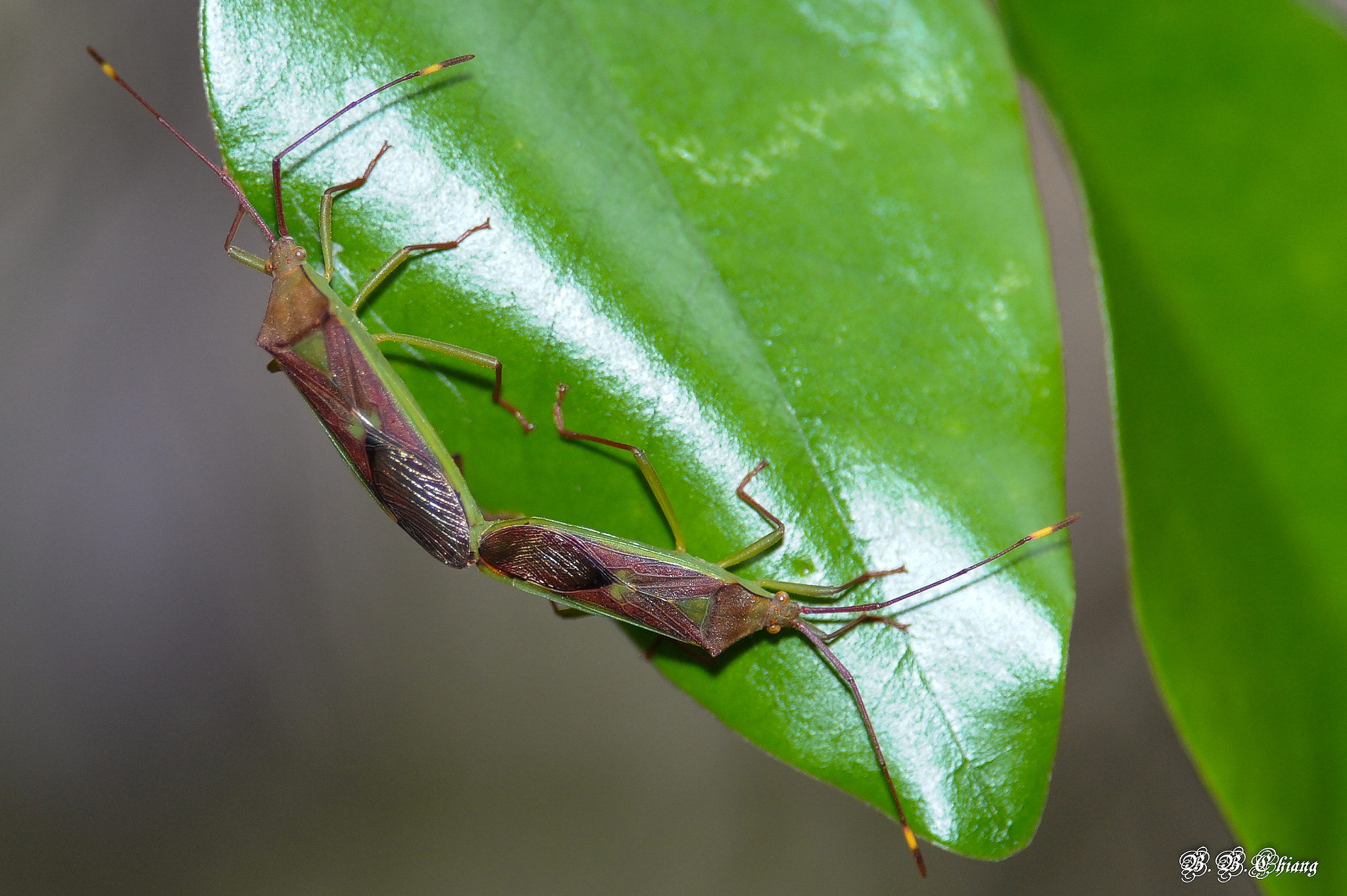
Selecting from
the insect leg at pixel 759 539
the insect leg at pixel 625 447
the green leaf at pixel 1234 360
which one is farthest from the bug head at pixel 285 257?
the green leaf at pixel 1234 360

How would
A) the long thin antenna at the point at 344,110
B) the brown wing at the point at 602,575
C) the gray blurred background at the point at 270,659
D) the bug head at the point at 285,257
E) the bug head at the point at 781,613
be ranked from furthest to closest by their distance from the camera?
the gray blurred background at the point at 270,659
the brown wing at the point at 602,575
the bug head at the point at 781,613
the bug head at the point at 285,257
the long thin antenna at the point at 344,110

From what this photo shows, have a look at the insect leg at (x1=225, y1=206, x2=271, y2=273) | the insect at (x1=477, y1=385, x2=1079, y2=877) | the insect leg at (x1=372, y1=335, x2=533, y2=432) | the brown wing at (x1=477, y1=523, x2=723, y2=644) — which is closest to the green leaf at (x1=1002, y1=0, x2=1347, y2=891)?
the insect at (x1=477, y1=385, x2=1079, y2=877)

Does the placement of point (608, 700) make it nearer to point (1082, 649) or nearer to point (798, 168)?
point (1082, 649)

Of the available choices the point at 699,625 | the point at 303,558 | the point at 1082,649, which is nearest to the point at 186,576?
the point at 303,558

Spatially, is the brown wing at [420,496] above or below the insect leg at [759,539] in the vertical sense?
above

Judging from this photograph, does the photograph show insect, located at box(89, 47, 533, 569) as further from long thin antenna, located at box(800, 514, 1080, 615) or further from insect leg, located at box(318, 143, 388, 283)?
long thin antenna, located at box(800, 514, 1080, 615)

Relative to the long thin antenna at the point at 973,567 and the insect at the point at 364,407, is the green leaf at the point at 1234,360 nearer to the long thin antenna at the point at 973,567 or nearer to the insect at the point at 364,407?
the long thin antenna at the point at 973,567

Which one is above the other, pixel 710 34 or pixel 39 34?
pixel 39 34

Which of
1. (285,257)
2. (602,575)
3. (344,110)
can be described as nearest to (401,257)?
(344,110)
